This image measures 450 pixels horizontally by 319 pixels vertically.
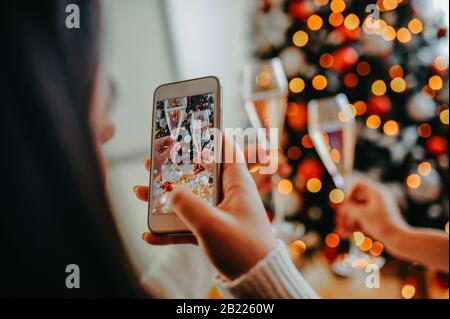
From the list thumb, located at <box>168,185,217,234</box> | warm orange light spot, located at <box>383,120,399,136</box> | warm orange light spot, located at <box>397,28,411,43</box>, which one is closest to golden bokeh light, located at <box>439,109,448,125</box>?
warm orange light spot, located at <box>383,120,399,136</box>

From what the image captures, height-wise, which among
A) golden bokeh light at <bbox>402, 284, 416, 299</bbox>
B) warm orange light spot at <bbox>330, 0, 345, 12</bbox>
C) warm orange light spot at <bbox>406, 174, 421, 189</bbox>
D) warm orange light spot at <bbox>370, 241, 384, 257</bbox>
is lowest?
golden bokeh light at <bbox>402, 284, 416, 299</bbox>

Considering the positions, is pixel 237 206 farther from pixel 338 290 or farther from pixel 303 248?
pixel 303 248

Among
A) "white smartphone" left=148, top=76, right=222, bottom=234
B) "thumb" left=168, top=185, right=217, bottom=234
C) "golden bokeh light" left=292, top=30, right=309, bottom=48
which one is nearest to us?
"thumb" left=168, top=185, right=217, bottom=234

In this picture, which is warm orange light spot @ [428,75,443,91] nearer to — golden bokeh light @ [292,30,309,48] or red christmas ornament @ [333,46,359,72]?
red christmas ornament @ [333,46,359,72]

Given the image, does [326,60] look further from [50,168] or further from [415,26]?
[50,168]

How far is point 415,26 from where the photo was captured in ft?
3.78

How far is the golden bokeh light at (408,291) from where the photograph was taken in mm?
1105

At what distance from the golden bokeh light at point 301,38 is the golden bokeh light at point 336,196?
440 millimetres

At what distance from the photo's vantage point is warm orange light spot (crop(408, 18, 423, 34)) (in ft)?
3.77

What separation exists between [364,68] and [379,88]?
71 mm

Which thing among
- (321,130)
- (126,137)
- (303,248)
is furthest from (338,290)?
(126,137)

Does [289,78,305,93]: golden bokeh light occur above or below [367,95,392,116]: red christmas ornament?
above

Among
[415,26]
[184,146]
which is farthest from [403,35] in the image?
[184,146]

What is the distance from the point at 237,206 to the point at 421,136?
90cm
